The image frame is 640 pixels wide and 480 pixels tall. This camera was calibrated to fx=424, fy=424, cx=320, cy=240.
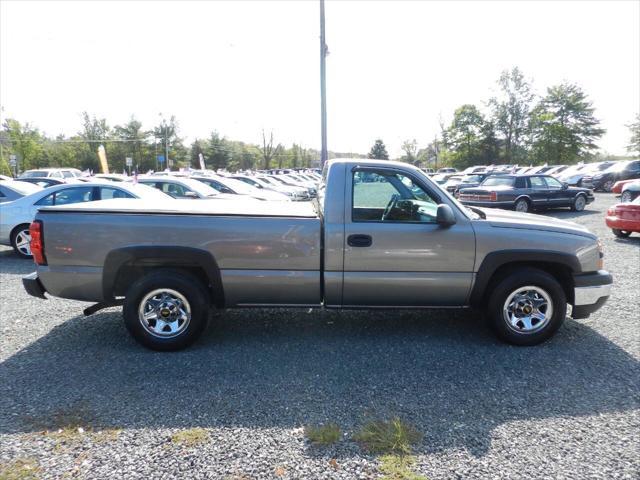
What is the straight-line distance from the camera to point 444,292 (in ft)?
13.7

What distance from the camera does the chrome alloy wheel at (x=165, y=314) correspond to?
407 centimetres

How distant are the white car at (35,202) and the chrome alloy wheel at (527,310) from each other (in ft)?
23.6

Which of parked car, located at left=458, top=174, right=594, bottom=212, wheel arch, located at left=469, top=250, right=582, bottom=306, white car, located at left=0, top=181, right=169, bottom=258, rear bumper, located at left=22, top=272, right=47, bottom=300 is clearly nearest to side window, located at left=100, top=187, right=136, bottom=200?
white car, located at left=0, top=181, right=169, bottom=258

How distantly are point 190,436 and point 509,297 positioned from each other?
3116mm

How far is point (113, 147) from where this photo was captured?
62.6 metres

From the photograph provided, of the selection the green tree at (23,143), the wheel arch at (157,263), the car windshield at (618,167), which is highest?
the green tree at (23,143)

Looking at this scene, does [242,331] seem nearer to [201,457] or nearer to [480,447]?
[201,457]

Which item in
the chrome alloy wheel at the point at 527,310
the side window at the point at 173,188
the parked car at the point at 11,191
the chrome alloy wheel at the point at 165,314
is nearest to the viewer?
the chrome alloy wheel at the point at 165,314

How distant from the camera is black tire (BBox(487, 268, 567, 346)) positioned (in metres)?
4.12

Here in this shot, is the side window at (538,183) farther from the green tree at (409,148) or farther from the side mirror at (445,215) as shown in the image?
the green tree at (409,148)

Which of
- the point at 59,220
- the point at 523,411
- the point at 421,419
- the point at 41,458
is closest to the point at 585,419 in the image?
the point at 523,411

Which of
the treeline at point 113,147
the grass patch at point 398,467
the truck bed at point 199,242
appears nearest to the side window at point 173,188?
the truck bed at point 199,242

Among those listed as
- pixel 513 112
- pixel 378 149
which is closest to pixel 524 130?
pixel 513 112

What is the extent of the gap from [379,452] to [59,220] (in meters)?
3.45
